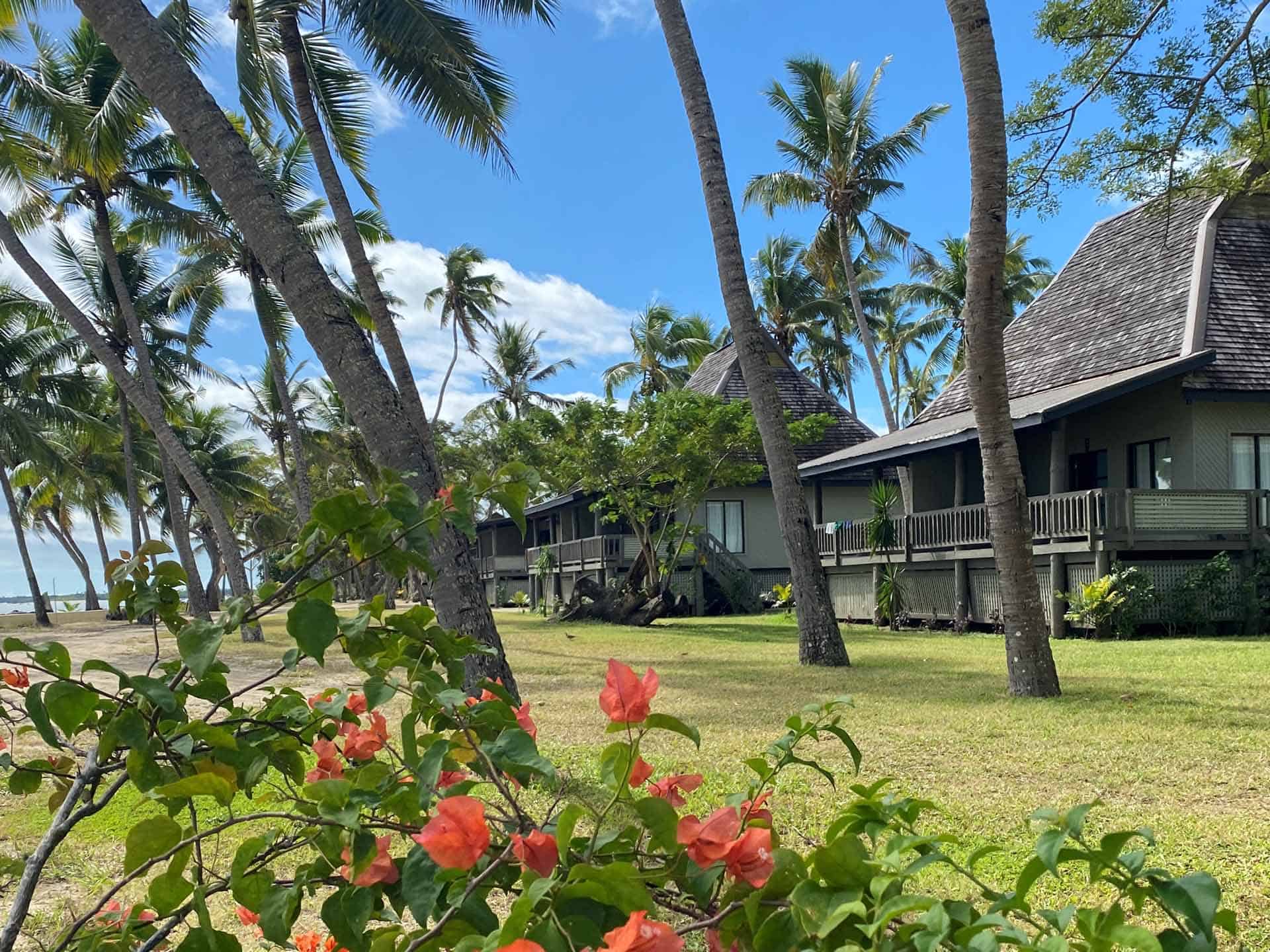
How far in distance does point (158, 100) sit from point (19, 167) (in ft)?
47.5

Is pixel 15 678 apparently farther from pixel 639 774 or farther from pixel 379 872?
pixel 639 774

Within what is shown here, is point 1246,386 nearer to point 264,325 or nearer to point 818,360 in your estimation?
point 264,325

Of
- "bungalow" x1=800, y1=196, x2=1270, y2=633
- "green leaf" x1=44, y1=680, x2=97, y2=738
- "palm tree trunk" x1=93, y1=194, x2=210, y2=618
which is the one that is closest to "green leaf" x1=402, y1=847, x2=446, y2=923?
"green leaf" x1=44, y1=680, x2=97, y2=738

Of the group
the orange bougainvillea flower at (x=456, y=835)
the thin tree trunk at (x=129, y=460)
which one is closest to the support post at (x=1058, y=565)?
the orange bougainvillea flower at (x=456, y=835)

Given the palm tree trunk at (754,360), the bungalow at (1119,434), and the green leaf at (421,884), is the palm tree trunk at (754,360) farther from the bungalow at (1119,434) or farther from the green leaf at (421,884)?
the green leaf at (421,884)

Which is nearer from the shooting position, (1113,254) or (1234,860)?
(1234,860)

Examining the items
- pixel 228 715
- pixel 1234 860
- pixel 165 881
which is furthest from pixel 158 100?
pixel 1234 860

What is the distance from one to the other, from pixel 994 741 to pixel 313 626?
5.47 metres

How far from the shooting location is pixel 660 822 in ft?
3.22

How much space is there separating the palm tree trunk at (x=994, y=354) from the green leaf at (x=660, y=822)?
6.95m

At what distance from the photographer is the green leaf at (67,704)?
1.16 metres

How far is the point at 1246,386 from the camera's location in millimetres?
14398

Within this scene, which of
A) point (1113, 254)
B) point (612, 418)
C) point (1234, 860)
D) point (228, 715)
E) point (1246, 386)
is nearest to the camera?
point (228, 715)

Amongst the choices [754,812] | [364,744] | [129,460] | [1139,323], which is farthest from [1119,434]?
[129,460]
